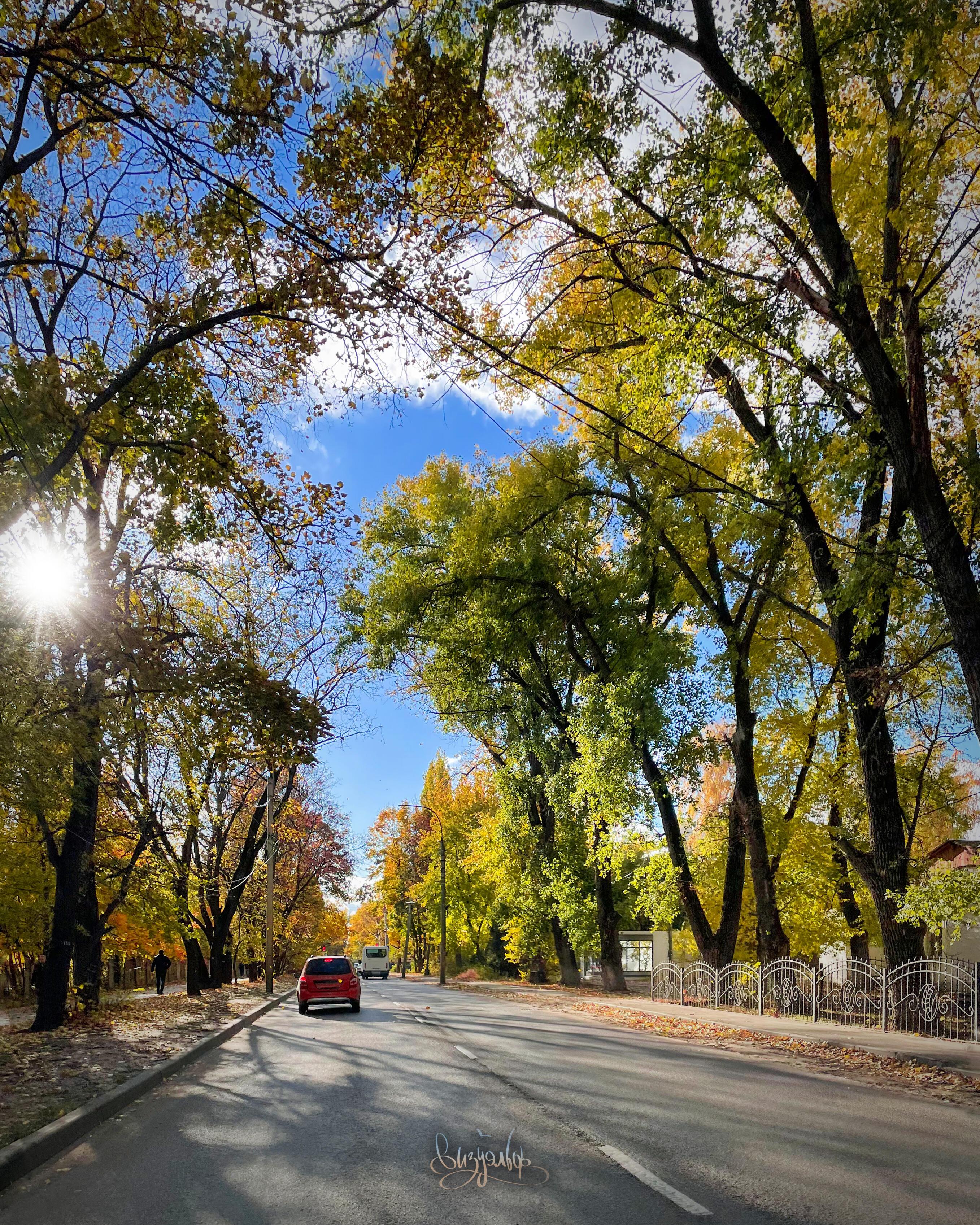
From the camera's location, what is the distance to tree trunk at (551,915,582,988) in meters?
34.8

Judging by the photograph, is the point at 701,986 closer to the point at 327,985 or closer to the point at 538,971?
the point at 327,985

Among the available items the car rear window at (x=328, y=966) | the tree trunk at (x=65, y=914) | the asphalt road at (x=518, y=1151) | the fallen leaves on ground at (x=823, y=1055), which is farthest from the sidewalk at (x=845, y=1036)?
the tree trunk at (x=65, y=914)

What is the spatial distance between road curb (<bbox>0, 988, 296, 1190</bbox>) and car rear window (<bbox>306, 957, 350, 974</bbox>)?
1255 centimetres

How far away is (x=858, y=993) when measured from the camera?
15.6 meters

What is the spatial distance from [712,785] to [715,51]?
97.9 feet

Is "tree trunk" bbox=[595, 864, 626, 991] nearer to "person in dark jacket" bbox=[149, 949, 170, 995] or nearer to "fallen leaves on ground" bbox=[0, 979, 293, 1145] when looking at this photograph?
"fallen leaves on ground" bbox=[0, 979, 293, 1145]

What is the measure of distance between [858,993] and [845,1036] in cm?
233

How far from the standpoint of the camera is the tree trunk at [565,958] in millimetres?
34844

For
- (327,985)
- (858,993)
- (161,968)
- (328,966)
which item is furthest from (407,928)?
(858,993)

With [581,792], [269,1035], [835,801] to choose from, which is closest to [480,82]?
[269,1035]

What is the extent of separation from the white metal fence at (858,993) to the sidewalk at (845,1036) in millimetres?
301

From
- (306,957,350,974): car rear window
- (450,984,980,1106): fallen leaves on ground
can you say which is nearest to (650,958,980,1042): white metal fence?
(450,984,980,1106): fallen leaves on ground

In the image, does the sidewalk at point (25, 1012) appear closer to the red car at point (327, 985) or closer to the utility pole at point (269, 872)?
the utility pole at point (269, 872)

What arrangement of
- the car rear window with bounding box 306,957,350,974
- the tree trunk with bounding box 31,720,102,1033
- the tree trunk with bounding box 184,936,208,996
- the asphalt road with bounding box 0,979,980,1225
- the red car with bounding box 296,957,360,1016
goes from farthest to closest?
the tree trunk with bounding box 184,936,208,996 < the car rear window with bounding box 306,957,350,974 < the red car with bounding box 296,957,360,1016 < the tree trunk with bounding box 31,720,102,1033 < the asphalt road with bounding box 0,979,980,1225
